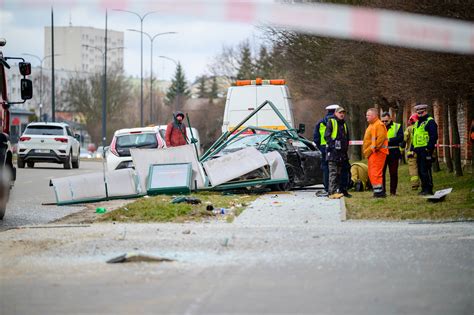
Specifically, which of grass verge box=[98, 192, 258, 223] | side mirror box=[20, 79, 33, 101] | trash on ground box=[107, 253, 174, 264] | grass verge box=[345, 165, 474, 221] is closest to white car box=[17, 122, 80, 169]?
grass verge box=[345, 165, 474, 221]

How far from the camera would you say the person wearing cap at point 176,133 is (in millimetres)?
27266

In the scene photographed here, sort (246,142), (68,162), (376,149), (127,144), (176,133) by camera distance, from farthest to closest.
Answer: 1. (68,162)
2. (127,144)
3. (176,133)
4. (246,142)
5. (376,149)

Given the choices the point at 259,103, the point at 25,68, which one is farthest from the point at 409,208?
the point at 259,103

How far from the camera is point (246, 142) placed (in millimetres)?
25750

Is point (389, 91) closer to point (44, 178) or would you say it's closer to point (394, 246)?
point (44, 178)

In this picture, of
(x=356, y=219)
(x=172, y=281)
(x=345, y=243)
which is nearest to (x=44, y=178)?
(x=356, y=219)

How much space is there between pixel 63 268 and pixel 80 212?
8.68 meters

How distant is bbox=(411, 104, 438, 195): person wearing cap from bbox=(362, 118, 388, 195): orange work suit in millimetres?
1121

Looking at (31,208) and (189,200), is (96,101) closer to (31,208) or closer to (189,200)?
(31,208)

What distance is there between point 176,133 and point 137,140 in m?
3.98

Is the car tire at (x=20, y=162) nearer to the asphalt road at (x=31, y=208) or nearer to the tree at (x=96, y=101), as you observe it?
the asphalt road at (x=31, y=208)

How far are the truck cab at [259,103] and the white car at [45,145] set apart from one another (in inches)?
499

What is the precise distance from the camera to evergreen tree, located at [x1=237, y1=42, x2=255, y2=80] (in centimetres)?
9315

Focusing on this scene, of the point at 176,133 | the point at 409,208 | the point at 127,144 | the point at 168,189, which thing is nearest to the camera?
the point at 409,208
